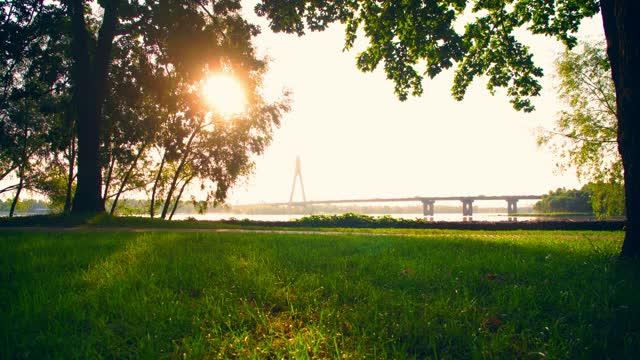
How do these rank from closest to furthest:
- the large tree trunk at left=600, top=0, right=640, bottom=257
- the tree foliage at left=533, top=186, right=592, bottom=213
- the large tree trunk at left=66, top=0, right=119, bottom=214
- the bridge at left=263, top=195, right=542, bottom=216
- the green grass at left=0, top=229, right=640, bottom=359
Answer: the green grass at left=0, top=229, right=640, bottom=359 < the large tree trunk at left=600, top=0, right=640, bottom=257 < the large tree trunk at left=66, top=0, right=119, bottom=214 < the tree foliage at left=533, top=186, right=592, bottom=213 < the bridge at left=263, top=195, right=542, bottom=216

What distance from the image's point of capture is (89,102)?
15.9 meters

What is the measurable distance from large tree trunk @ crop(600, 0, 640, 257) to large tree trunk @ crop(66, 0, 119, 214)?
1846 centimetres

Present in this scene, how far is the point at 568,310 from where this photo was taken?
10.2 ft

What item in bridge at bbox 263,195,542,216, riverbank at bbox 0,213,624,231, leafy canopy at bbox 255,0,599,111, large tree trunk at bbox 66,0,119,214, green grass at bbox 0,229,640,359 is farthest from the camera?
bridge at bbox 263,195,542,216

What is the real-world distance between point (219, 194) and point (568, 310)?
26.8m

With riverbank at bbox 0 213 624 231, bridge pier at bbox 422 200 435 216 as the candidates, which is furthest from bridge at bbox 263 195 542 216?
riverbank at bbox 0 213 624 231

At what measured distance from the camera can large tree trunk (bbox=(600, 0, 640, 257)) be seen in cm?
515

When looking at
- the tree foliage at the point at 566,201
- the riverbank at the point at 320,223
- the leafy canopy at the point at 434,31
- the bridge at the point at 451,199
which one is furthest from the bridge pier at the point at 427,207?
the leafy canopy at the point at 434,31

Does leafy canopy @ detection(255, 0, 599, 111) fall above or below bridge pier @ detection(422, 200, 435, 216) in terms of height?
above

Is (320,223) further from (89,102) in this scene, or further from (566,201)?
(566,201)

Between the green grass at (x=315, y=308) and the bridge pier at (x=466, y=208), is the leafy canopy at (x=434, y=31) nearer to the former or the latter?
the green grass at (x=315, y=308)

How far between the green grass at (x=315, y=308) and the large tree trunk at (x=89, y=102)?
11.9m

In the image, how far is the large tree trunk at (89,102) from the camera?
15.4 metres

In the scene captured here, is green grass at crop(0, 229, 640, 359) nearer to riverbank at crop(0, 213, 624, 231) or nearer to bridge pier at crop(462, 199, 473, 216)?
riverbank at crop(0, 213, 624, 231)
